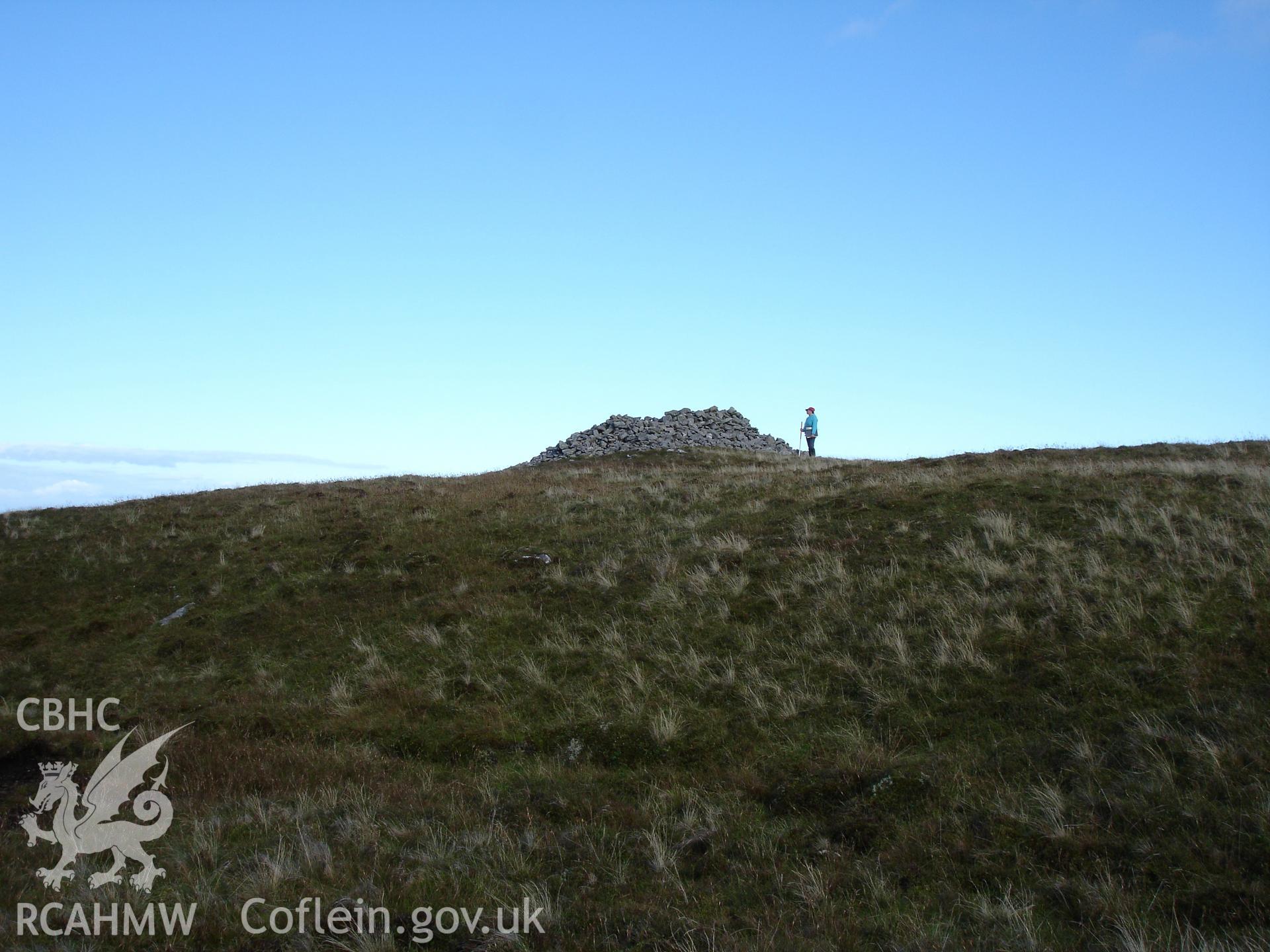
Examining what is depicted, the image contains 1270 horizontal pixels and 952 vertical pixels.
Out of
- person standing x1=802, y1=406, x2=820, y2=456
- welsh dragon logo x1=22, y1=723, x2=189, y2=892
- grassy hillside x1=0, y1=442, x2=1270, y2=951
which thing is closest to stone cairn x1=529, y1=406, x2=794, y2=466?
person standing x1=802, y1=406, x2=820, y2=456

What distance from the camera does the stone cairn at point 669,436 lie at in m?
44.2

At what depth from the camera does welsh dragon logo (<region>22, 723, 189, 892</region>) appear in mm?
7047

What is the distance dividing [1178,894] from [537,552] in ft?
43.4

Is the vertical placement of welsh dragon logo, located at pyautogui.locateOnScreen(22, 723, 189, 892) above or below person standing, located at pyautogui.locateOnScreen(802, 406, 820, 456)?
below

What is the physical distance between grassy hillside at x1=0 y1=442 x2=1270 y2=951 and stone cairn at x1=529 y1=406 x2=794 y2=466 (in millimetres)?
24887

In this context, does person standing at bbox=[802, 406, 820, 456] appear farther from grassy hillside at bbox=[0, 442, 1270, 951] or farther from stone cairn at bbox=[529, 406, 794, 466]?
grassy hillside at bbox=[0, 442, 1270, 951]

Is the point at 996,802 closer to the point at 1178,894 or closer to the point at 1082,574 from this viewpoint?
the point at 1178,894

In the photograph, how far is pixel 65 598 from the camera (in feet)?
59.2

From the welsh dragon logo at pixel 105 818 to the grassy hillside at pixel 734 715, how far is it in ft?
0.69

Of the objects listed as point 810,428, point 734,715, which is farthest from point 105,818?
point 810,428

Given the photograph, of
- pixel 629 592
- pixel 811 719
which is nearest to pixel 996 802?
pixel 811 719

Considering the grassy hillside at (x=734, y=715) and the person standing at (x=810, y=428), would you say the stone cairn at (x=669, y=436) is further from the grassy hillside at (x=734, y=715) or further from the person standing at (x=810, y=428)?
the grassy hillside at (x=734, y=715)

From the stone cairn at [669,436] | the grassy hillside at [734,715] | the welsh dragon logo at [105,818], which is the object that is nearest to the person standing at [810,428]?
the stone cairn at [669,436]

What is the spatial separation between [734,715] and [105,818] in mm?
7171
